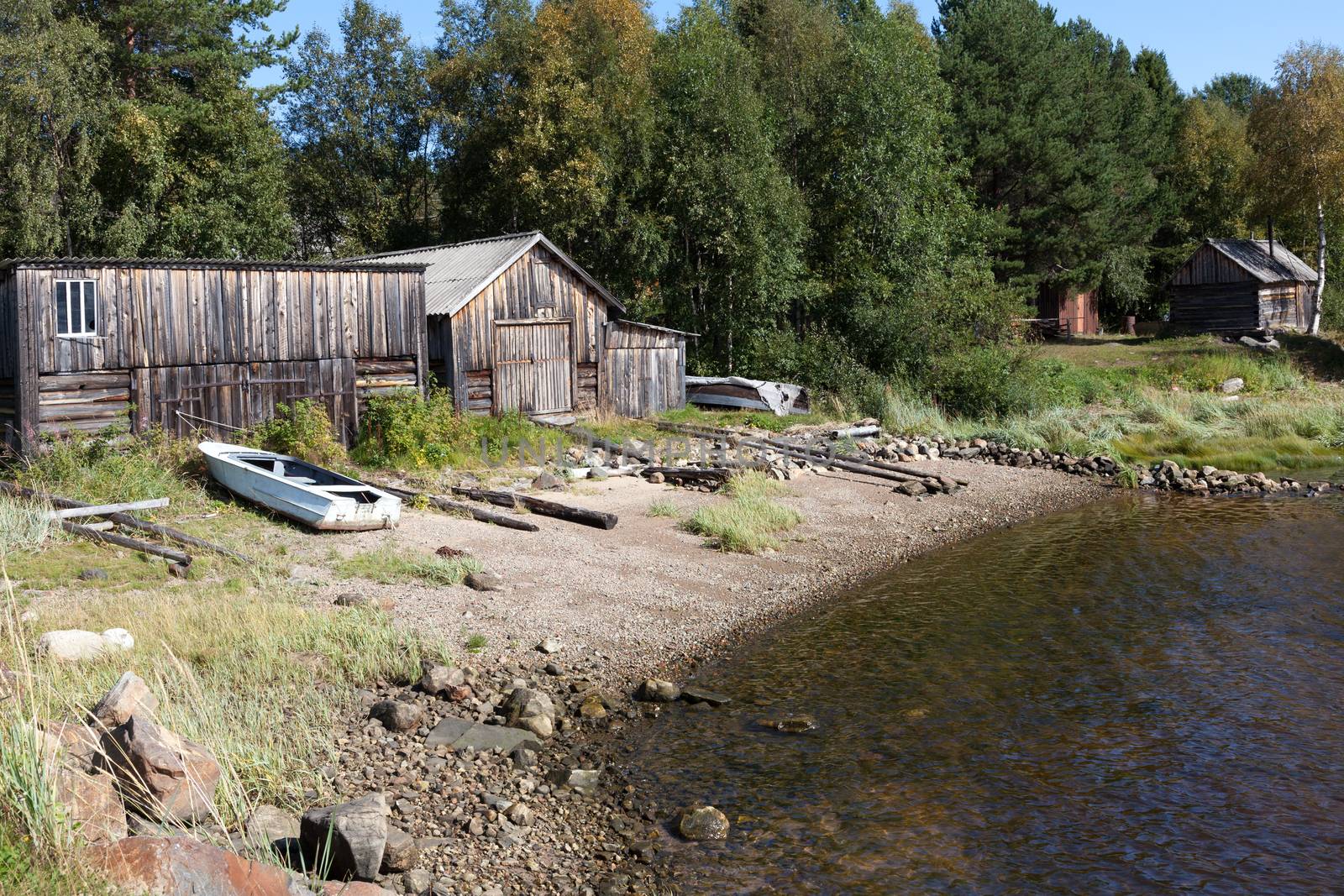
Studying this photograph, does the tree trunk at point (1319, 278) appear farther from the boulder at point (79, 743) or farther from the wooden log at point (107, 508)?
the boulder at point (79, 743)

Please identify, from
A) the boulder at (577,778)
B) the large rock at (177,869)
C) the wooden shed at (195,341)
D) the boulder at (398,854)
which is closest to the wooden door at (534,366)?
the wooden shed at (195,341)

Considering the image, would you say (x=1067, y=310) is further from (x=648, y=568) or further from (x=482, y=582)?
(x=482, y=582)

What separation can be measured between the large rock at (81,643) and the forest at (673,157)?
23.5 meters

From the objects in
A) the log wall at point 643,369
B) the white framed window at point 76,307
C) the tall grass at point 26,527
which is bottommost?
the tall grass at point 26,527

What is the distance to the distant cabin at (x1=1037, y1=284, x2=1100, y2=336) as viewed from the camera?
4891 cm

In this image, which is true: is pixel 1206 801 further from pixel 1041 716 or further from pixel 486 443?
pixel 486 443

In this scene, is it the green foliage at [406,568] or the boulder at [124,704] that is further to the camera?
the green foliage at [406,568]

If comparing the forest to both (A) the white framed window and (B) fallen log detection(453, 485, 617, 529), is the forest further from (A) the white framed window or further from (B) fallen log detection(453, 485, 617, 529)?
(B) fallen log detection(453, 485, 617, 529)

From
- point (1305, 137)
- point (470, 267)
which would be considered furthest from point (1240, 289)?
point (470, 267)

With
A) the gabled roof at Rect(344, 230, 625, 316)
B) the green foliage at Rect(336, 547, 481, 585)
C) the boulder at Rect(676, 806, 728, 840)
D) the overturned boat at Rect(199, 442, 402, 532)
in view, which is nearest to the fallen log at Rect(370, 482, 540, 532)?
the overturned boat at Rect(199, 442, 402, 532)

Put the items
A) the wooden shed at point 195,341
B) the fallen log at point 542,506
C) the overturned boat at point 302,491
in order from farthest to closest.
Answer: the wooden shed at point 195,341, the fallen log at point 542,506, the overturned boat at point 302,491

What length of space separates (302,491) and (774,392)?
1702cm

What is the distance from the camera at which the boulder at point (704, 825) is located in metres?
8.43

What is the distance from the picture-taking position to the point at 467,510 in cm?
1783
